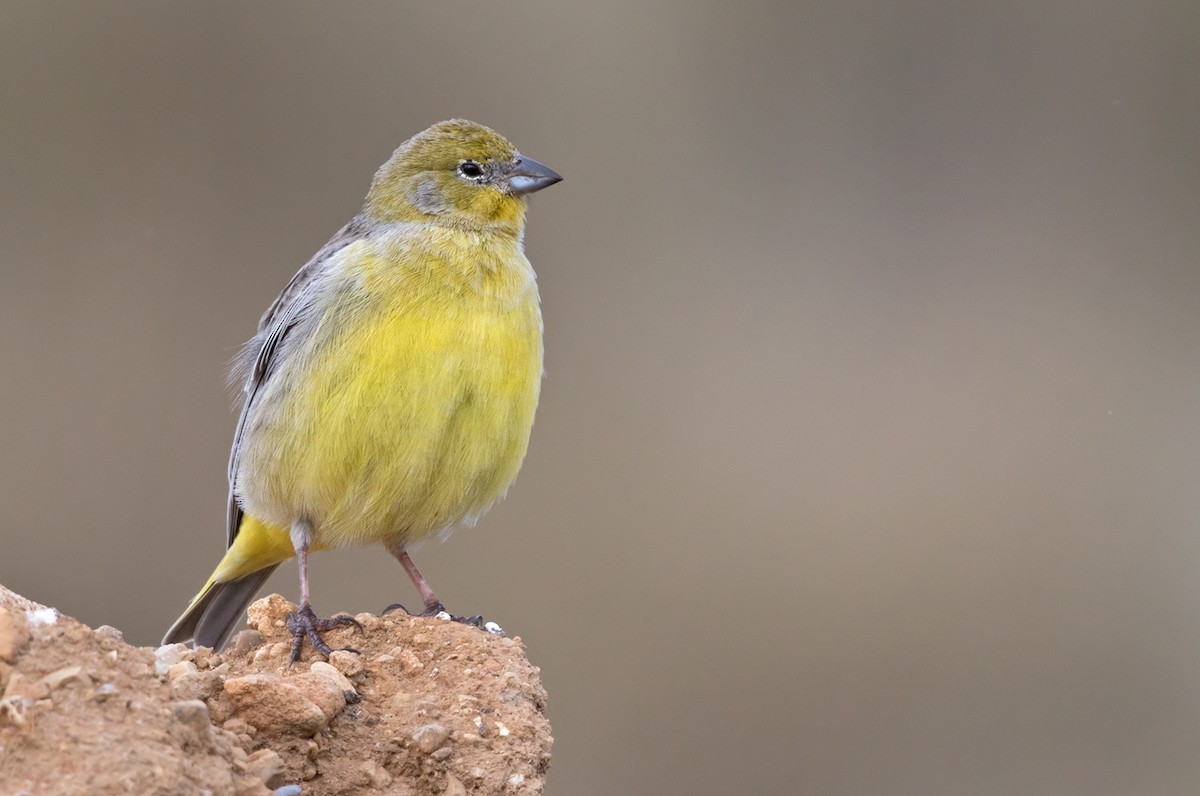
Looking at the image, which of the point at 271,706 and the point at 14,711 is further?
the point at 271,706

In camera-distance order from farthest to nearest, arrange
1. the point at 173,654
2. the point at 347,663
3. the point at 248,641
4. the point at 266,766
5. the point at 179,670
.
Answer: the point at 248,641 < the point at 347,663 < the point at 173,654 < the point at 179,670 < the point at 266,766

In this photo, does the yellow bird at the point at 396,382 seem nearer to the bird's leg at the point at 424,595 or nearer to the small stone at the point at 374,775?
the bird's leg at the point at 424,595

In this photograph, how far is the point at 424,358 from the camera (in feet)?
16.6

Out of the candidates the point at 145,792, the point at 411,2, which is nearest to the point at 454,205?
the point at 145,792

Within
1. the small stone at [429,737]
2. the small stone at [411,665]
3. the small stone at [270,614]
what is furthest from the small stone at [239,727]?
the small stone at [270,614]

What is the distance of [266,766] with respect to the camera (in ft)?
10.5

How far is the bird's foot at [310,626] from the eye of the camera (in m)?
4.32

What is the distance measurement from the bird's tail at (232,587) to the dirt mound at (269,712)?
912mm

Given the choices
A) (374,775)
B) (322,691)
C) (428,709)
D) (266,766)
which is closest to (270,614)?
(428,709)

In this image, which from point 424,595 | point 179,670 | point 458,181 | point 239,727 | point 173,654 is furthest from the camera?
point 458,181

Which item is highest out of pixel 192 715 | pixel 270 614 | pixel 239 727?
pixel 192 715

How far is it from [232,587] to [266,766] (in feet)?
8.79

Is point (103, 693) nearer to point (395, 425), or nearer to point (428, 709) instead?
point (428, 709)

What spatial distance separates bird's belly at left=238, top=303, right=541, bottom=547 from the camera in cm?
506
